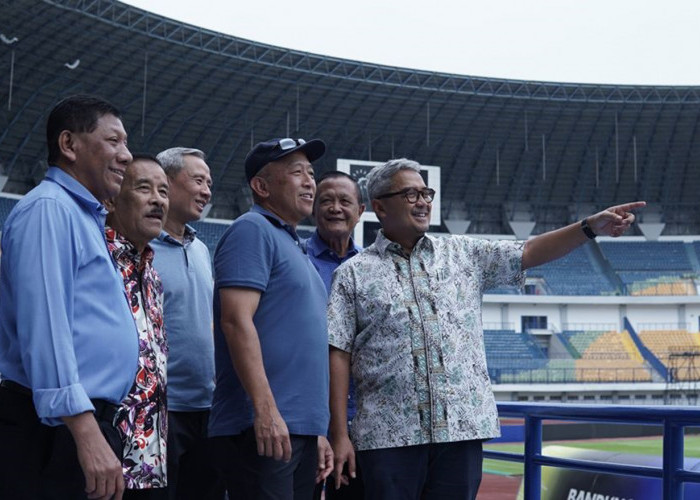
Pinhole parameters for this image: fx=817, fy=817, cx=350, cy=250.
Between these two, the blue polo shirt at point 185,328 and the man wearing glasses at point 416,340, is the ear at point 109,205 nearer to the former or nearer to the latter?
the blue polo shirt at point 185,328

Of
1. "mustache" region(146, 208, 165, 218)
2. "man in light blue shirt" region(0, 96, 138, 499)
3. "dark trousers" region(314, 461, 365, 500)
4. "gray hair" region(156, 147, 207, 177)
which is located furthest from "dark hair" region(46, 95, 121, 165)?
"dark trousers" region(314, 461, 365, 500)

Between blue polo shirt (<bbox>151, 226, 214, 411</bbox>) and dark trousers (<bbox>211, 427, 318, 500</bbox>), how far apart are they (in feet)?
1.85

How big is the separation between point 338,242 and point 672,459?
1749 millimetres

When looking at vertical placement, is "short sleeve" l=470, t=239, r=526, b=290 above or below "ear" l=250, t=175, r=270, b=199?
below

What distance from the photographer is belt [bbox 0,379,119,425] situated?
7.55ft

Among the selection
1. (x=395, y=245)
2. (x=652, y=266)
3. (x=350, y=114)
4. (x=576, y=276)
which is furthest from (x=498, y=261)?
(x=652, y=266)

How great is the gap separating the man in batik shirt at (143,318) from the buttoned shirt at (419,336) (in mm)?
734

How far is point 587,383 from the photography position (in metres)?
31.8

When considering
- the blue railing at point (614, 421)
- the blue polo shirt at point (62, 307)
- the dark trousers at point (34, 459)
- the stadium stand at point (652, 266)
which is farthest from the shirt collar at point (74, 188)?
the stadium stand at point (652, 266)

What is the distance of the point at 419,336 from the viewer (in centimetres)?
318

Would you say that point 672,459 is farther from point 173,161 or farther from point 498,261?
point 173,161

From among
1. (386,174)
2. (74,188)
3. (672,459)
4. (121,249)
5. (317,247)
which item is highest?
(386,174)

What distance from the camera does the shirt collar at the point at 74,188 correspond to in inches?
96.0

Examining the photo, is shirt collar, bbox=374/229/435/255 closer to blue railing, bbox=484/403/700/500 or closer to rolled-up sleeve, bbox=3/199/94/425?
blue railing, bbox=484/403/700/500
